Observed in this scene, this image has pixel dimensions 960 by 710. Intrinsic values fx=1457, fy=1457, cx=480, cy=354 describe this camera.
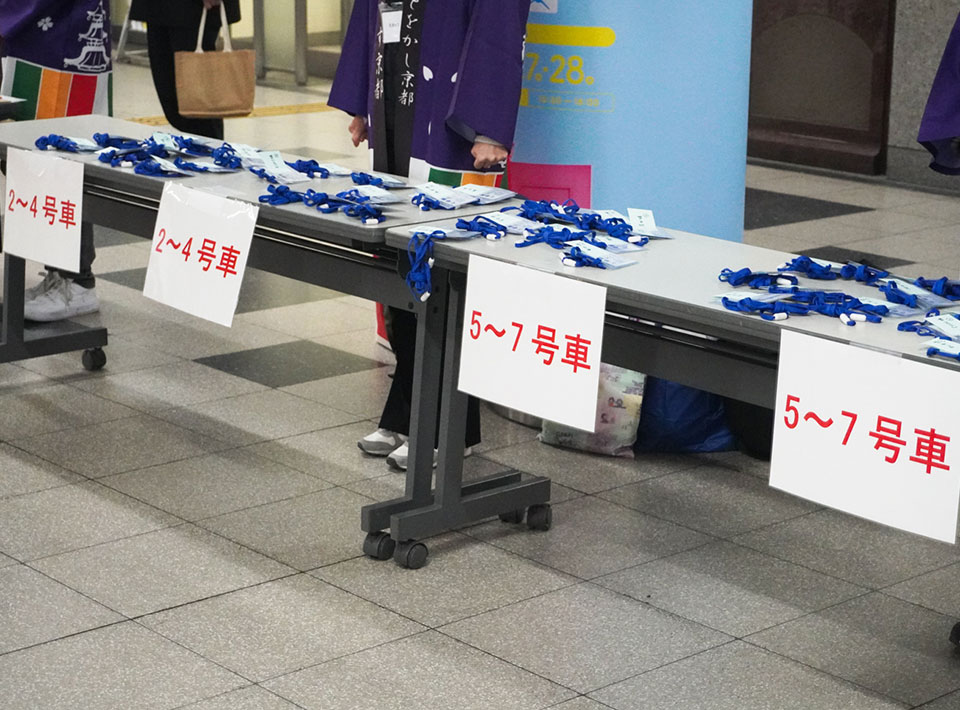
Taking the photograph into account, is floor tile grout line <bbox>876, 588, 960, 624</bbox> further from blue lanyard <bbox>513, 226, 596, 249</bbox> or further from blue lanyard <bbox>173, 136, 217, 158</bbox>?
blue lanyard <bbox>173, 136, 217, 158</bbox>

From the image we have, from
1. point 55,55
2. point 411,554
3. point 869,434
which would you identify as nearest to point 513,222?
point 411,554

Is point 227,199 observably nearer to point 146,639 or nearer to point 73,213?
point 73,213

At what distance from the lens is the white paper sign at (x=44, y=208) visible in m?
3.39

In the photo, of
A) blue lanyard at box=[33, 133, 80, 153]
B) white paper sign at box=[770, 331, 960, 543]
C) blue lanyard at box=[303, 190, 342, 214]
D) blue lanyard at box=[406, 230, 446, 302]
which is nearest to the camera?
white paper sign at box=[770, 331, 960, 543]

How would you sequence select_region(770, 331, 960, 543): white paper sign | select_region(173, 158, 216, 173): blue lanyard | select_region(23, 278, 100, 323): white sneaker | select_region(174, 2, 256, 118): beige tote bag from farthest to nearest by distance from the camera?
select_region(23, 278, 100, 323): white sneaker, select_region(174, 2, 256, 118): beige tote bag, select_region(173, 158, 216, 173): blue lanyard, select_region(770, 331, 960, 543): white paper sign

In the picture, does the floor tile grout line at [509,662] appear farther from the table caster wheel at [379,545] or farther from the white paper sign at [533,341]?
the white paper sign at [533,341]

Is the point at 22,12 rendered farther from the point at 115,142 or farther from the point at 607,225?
the point at 607,225

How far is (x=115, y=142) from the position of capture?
364 centimetres

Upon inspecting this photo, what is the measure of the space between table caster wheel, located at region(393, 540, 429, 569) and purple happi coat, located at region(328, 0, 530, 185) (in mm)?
932

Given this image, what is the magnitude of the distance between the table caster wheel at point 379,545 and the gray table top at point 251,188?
2.00 feet

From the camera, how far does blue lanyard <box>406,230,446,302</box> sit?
108 inches

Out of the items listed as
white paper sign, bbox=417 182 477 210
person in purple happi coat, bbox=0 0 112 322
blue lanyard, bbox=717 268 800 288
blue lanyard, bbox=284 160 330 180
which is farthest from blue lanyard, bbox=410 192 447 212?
person in purple happi coat, bbox=0 0 112 322

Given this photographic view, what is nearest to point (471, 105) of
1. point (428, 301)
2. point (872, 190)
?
point (428, 301)

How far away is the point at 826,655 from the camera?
104 inches
